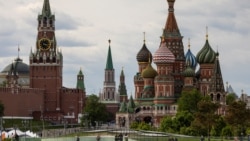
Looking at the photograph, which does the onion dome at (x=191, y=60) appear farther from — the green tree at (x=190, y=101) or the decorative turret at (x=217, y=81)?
the green tree at (x=190, y=101)

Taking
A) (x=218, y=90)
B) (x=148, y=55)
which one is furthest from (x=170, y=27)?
(x=218, y=90)

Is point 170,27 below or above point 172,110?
above

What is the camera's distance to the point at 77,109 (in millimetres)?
196375

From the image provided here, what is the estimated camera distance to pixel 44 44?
195500 millimetres

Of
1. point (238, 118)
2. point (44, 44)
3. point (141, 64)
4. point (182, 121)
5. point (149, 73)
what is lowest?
point (238, 118)

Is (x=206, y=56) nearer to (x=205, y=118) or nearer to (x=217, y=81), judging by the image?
(x=217, y=81)

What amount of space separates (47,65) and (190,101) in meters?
53.2

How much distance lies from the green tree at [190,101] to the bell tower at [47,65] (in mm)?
47379

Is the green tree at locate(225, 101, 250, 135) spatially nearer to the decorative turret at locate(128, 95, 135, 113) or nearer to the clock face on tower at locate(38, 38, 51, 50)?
the decorative turret at locate(128, 95, 135, 113)

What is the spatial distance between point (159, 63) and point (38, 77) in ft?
126

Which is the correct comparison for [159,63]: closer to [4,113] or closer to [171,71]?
[171,71]

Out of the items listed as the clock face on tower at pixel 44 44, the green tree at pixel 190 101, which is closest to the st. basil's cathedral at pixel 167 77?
the green tree at pixel 190 101

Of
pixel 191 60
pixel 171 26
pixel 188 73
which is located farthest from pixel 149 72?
pixel 191 60

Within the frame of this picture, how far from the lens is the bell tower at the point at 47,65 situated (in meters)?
192
